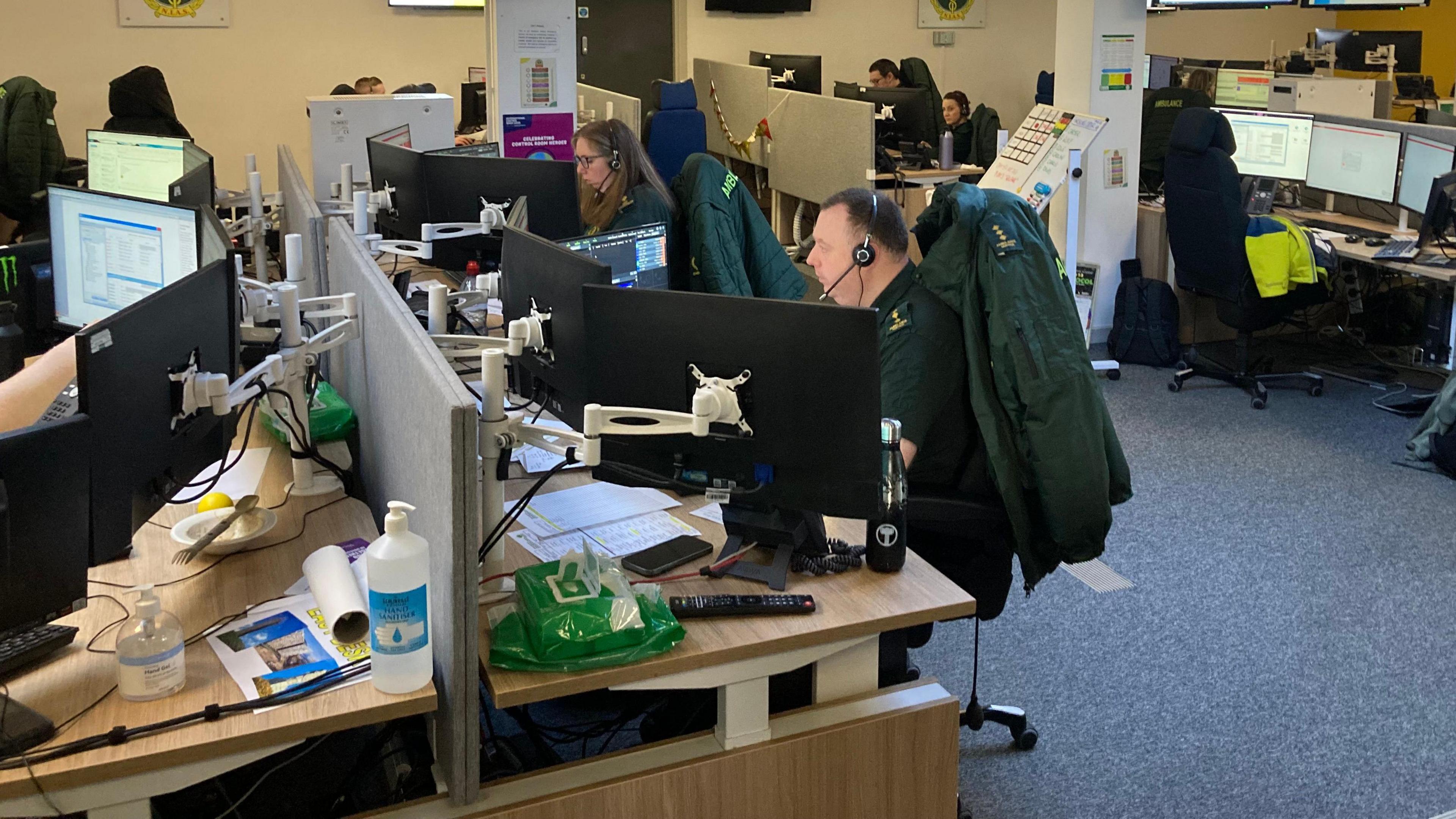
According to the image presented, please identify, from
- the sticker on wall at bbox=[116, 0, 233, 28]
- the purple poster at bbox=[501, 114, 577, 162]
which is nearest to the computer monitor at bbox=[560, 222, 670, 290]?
the purple poster at bbox=[501, 114, 577, 162]

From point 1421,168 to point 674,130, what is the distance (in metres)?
3.71

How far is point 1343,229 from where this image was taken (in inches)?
214

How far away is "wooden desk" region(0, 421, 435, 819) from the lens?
1.46 metres

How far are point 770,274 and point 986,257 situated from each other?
1.55m

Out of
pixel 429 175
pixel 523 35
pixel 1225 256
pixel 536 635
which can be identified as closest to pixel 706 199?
pixel 429 175

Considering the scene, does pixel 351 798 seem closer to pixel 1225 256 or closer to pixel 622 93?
pixel 1225 256

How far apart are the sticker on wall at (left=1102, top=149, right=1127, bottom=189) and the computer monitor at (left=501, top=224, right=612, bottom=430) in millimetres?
3852

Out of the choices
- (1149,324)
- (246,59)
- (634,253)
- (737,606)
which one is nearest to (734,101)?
(246,59)

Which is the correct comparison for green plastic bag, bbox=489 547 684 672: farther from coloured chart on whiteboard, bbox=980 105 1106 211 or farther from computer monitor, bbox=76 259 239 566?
coloured chart on whiteboard, bbox=980 105 1106 211

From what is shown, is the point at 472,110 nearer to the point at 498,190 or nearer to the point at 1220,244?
the point at 498,190

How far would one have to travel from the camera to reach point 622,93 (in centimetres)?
909

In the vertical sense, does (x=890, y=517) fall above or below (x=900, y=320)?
below

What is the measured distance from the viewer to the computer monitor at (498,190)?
353cm

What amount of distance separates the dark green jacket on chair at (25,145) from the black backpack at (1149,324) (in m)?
4.97
